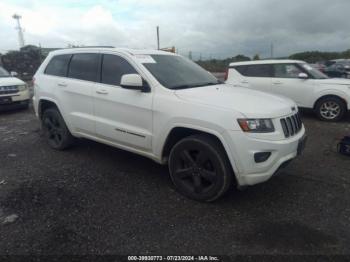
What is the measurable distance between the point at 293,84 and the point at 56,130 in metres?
6.15

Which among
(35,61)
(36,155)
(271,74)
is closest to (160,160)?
(36,155)

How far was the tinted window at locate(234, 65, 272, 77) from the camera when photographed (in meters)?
8.65

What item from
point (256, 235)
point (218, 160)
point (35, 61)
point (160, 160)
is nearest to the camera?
point (256, 235)

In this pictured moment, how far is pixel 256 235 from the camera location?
2.90m

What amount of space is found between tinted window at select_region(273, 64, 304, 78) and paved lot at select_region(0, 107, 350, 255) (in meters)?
3.85

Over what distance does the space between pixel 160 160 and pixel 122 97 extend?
988 mm

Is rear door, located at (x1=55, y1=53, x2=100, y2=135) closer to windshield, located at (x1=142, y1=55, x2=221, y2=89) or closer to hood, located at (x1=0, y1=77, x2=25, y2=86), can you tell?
windshield, located at (x1=142, y1=55, x2=221, y2=89)

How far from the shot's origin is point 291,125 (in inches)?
136

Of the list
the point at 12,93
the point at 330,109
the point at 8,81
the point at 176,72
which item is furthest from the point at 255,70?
the point at 8,81

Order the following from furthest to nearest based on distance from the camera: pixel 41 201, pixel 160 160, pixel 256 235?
pixel 160 160
pixel 41 201
pixel 256 235

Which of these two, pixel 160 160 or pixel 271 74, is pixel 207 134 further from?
pixel 271 74

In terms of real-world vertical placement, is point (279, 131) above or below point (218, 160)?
above

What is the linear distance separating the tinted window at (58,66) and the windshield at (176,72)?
1664mm

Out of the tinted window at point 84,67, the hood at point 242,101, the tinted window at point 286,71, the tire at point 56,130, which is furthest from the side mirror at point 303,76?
the tire at point 56,130
